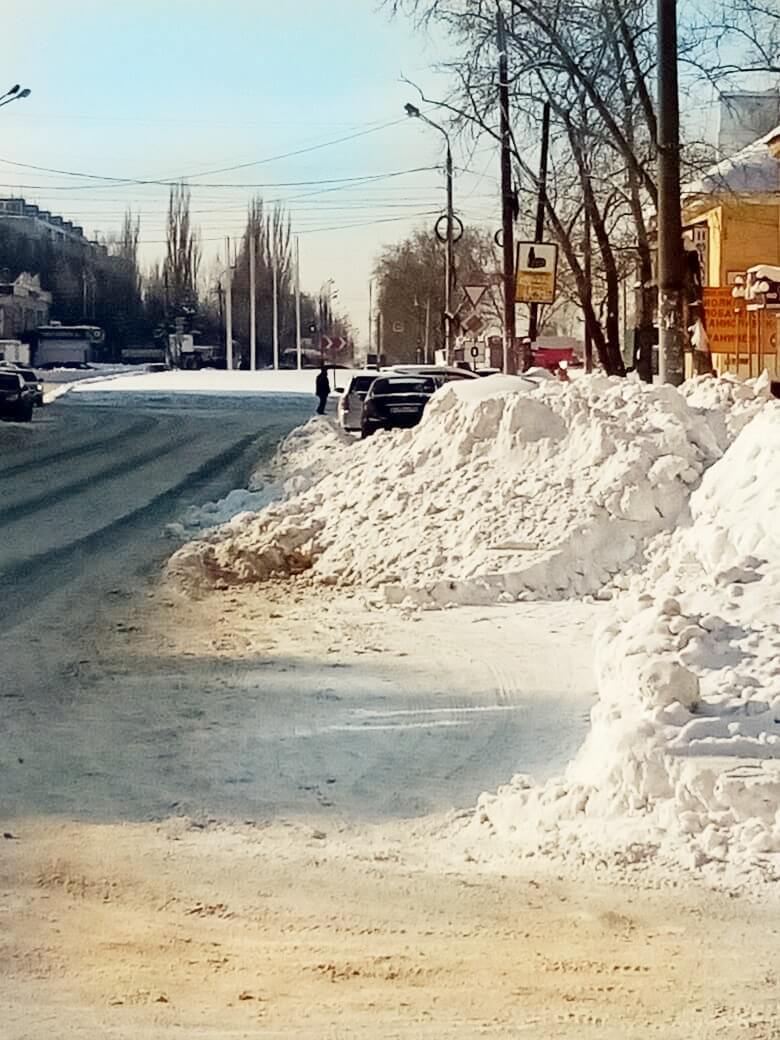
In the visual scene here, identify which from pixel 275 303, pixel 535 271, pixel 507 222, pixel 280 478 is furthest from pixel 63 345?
pixel 280 478

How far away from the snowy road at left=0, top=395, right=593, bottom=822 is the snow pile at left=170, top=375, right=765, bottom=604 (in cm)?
73

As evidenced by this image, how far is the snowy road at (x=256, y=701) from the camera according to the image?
7.02 metres

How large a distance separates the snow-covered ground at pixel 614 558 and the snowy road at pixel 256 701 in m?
0.59

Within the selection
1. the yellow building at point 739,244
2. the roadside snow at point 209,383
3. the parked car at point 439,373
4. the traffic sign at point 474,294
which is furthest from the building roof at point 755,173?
the roadside snow at point 209,383

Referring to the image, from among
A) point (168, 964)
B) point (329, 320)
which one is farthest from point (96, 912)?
point (329, 320)

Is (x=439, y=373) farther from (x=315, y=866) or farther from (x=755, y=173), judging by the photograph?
(x=315, y=866)

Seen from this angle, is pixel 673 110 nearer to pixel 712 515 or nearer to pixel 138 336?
pixel 712 515

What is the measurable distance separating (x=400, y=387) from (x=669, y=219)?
50.9 ft

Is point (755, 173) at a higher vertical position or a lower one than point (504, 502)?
higher

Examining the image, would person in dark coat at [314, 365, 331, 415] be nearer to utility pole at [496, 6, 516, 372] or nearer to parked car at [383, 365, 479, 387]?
parked car at [383, 365, 479, 387]

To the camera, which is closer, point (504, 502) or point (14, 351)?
point (504, 502)

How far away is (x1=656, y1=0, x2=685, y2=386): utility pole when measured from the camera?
1666cm

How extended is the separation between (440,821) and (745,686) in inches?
56.6

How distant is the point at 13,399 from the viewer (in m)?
46.2
